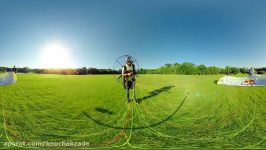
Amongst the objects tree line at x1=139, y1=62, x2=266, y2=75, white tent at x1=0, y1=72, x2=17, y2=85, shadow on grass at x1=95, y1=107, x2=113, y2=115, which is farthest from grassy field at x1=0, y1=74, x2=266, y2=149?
tree line at x1=139, y1=62, x2=266, y2=75

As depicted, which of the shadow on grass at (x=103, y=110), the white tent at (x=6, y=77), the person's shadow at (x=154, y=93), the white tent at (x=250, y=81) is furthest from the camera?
the white tent at (x=250, y=81)

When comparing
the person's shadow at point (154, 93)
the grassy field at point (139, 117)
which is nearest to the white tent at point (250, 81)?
the grassy field at point (139, 117)

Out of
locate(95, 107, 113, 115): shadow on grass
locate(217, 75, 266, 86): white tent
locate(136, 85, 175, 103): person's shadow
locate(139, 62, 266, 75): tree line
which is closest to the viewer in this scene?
locate(95, 107, 113, 115): shadow on grass

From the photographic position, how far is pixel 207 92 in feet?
67.6

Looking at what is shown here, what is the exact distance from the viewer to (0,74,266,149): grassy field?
11.8 meters

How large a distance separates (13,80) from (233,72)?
86.4ft

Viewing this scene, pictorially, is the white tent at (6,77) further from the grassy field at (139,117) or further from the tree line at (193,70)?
the tree line at (193,70)

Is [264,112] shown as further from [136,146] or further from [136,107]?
[136,146]

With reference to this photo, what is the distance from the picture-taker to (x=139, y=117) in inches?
572

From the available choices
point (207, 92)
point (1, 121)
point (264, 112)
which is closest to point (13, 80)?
point (1, 121)

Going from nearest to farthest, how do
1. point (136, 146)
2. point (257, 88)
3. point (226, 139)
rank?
1. point (136, 146)
2. point (226, 139)
3. point (257, 88)

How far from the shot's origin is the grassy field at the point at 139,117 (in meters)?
11.8

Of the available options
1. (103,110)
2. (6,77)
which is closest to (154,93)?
(103,110)

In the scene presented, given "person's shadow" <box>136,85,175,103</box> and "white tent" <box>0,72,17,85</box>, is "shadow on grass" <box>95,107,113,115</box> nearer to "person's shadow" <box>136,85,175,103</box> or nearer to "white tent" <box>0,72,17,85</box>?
"person's shadow" <box>136,85,175,103</box>
